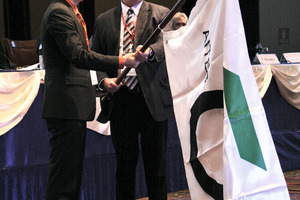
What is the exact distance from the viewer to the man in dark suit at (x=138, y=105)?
6.91 ft

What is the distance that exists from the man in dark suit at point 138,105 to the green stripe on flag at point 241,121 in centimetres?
91

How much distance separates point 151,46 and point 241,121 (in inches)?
37.3

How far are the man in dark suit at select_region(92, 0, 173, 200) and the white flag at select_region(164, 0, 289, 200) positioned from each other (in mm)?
633

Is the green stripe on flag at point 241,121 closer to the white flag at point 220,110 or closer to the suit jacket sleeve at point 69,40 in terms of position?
the white flag at point 220,110

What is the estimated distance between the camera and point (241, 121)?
46.3 inches

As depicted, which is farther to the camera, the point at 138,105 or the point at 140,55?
the point at 138,105

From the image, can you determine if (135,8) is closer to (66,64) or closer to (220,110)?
(66,64)

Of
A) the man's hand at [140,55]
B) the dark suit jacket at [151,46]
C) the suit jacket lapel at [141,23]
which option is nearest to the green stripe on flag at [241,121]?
the man's hand at [140,55]

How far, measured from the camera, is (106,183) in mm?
3139

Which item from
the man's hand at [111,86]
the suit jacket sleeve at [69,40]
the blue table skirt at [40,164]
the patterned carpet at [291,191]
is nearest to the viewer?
the suit jacket sleeve at [69,40]

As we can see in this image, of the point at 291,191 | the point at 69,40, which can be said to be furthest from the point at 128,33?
the point at 291,191

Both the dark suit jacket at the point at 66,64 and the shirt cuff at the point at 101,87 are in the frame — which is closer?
the dark suit jacket at the point at 66,64

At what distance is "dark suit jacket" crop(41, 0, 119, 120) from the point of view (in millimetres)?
1859

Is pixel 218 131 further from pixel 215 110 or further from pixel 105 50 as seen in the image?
pixel 105 50
